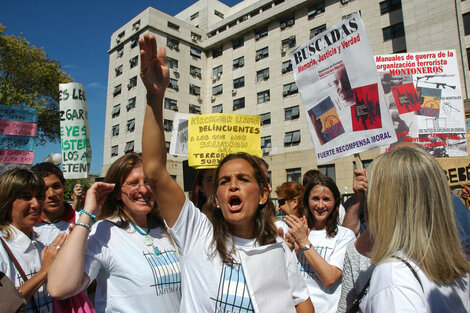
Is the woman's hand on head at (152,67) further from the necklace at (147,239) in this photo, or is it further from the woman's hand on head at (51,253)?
the woman's hand on head at (51,253)

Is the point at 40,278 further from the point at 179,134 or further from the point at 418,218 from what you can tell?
the point at 179,134

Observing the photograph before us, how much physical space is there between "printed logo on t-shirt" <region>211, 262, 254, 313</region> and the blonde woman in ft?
2.04

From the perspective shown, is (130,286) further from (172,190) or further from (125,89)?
(125,89)

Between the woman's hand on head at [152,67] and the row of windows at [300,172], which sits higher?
the row of windows at [300,172]

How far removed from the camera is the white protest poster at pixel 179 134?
5402mm

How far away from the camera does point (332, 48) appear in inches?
179

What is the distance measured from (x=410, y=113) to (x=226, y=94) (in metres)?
30.7

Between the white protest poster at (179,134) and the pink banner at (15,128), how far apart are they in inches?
149

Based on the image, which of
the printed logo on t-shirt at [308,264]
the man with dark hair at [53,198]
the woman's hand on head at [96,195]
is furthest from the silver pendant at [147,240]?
the man with dark hair at [53,198]

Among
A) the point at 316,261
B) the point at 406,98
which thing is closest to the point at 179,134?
the point at 316,261

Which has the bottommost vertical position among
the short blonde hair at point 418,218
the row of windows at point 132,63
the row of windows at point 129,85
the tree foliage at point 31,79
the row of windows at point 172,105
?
the short blonde hair at point 418,218

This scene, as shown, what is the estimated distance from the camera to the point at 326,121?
463 cm

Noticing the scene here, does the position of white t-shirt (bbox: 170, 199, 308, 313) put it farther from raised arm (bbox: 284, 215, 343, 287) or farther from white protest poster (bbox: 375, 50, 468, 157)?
white protest poster (bbox: 375, 50, 468, 157)

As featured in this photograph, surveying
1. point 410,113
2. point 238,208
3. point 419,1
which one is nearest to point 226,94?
point 419,1
